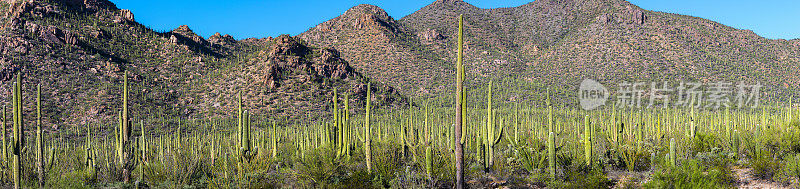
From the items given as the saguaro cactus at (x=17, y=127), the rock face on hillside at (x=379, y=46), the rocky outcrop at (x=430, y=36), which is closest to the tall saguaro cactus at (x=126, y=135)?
the saguaro cactus at (x=17, y=127)

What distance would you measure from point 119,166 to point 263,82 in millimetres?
33125

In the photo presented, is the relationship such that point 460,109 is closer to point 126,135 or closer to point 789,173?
point 789,173

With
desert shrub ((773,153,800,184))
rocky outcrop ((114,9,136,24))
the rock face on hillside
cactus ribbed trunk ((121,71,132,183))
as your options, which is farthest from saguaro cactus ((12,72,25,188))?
rocky outcrop ((114,9,136,24))

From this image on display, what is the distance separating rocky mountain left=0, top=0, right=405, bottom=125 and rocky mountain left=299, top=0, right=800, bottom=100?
54.9 feet

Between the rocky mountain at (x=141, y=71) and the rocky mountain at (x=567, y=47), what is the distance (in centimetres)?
1673

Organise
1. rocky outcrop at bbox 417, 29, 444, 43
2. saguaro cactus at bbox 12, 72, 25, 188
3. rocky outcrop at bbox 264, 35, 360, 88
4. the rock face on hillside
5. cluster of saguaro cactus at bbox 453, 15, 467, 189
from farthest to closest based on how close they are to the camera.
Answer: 1. rocky outcrop at bbox 417, 29, 444, 43
2. the rock face on hillside
3. rocky outcrop at bbox 264, 35, 360, 88
4. saguaro cactus at bbox 12, 72, 25, 188
5. cluster of saguaro cactus at bbox 453, 15, 467, 189

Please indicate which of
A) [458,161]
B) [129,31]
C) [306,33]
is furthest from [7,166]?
[306,33]

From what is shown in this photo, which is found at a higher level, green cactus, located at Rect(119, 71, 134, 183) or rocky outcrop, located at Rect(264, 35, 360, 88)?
rocky outcrop, located at Rect(264, 35, 360, 88)

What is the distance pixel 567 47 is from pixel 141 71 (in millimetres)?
60847

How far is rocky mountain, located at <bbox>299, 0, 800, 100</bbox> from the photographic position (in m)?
54.3

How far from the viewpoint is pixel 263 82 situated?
144 ft

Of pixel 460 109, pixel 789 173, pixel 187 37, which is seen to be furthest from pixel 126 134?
Result: pixel 187 37

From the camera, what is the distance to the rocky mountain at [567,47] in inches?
2138

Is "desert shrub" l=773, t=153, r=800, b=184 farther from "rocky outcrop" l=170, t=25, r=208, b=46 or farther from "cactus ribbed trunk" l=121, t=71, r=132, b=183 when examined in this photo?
"rocky outcrop" l=170, t=25, r=208, b=46
